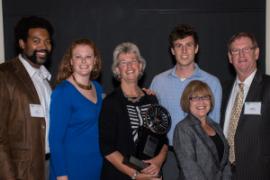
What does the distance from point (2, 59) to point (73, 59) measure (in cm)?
159

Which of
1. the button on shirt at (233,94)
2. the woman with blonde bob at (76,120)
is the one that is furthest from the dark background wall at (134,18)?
the woman with blonde bob at (76,120)

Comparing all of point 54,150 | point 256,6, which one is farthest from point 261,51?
point 54,150

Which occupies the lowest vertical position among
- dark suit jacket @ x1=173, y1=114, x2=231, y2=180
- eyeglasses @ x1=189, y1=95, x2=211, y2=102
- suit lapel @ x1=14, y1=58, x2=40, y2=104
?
dark suit jacket @ x1=173, y1=114, x2=231, y2=180

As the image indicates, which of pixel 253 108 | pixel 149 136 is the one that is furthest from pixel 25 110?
pixel 253 108

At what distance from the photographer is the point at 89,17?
14.5ft

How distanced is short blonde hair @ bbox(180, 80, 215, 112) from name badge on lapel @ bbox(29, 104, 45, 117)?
115 centimetres

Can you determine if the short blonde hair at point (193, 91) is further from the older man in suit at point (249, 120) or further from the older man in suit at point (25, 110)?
the older man in suit at point (25, 110)

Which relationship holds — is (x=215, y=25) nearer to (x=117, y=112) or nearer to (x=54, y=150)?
(x=117, y=112)

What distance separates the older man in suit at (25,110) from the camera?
299 centimetres

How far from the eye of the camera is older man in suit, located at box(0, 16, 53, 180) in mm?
2988

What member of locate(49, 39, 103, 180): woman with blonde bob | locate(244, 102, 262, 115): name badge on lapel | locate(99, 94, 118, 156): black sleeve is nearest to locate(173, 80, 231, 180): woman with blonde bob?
locate(244, 102, 262, 115): name badge on lapel

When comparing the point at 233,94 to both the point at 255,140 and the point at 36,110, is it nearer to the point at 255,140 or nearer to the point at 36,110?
the point at 255,140

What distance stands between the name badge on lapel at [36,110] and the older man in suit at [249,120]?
1602 mm

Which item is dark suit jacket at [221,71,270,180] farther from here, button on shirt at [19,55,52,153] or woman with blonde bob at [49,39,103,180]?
button on shirt at [19,55,52,153]
